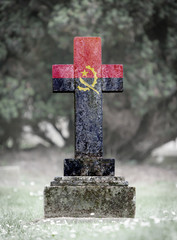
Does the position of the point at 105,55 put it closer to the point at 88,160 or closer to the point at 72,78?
the point at 72,78

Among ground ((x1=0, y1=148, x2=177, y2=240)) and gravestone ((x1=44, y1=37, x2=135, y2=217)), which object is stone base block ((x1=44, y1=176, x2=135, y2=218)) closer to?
gravestone ((x1=44, y1=37, x2=135, y2=217))

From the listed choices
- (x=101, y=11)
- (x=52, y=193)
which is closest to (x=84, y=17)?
(x=101, y=11)

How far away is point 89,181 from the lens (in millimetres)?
5105

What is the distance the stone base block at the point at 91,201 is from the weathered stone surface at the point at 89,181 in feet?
0.21

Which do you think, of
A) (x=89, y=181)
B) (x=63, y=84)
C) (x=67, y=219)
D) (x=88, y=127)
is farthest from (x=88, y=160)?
(x=63, y=84)

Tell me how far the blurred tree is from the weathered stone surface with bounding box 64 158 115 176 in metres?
5.77

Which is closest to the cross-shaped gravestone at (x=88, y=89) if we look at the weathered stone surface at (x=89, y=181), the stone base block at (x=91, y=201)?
the weathered stone surface at (x=89, y=181)

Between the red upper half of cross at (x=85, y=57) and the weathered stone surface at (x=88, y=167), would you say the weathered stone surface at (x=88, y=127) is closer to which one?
the weathered stone surface at (x=88, y=167)

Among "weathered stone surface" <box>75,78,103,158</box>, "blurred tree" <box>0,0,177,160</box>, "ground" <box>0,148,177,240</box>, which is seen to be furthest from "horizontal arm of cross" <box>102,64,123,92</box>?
"blurred tree" <box>0,0,177,160</box>

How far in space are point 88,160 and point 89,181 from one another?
1.23 feet

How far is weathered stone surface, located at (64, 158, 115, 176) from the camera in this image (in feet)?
17.4

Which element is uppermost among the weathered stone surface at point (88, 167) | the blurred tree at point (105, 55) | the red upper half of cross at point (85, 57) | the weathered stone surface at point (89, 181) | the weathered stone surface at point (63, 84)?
the blurred tree at point (105, 55)

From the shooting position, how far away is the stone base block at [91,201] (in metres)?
4.96

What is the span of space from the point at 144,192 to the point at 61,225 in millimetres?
4274
